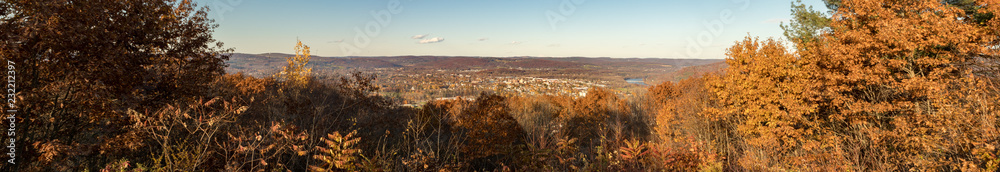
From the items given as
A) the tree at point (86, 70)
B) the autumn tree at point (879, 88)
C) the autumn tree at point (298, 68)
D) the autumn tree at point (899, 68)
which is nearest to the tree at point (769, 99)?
the autumn tree at point (879, 88)

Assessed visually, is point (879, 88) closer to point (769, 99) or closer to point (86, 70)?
point (769, 99)

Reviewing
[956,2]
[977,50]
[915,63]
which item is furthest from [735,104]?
[956,2]

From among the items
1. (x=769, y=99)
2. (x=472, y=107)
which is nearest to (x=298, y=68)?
(x=472, y=107)

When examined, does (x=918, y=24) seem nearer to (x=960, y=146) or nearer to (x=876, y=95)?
(x=876, y=95)

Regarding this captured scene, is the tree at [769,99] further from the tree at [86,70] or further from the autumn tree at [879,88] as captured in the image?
the tree at [86,70]

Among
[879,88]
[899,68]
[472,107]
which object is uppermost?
[899,68]

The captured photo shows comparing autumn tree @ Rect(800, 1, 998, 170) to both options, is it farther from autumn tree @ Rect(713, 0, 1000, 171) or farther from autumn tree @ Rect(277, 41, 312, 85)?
autumn tree @ Rect(277, 41, 312, 85)
